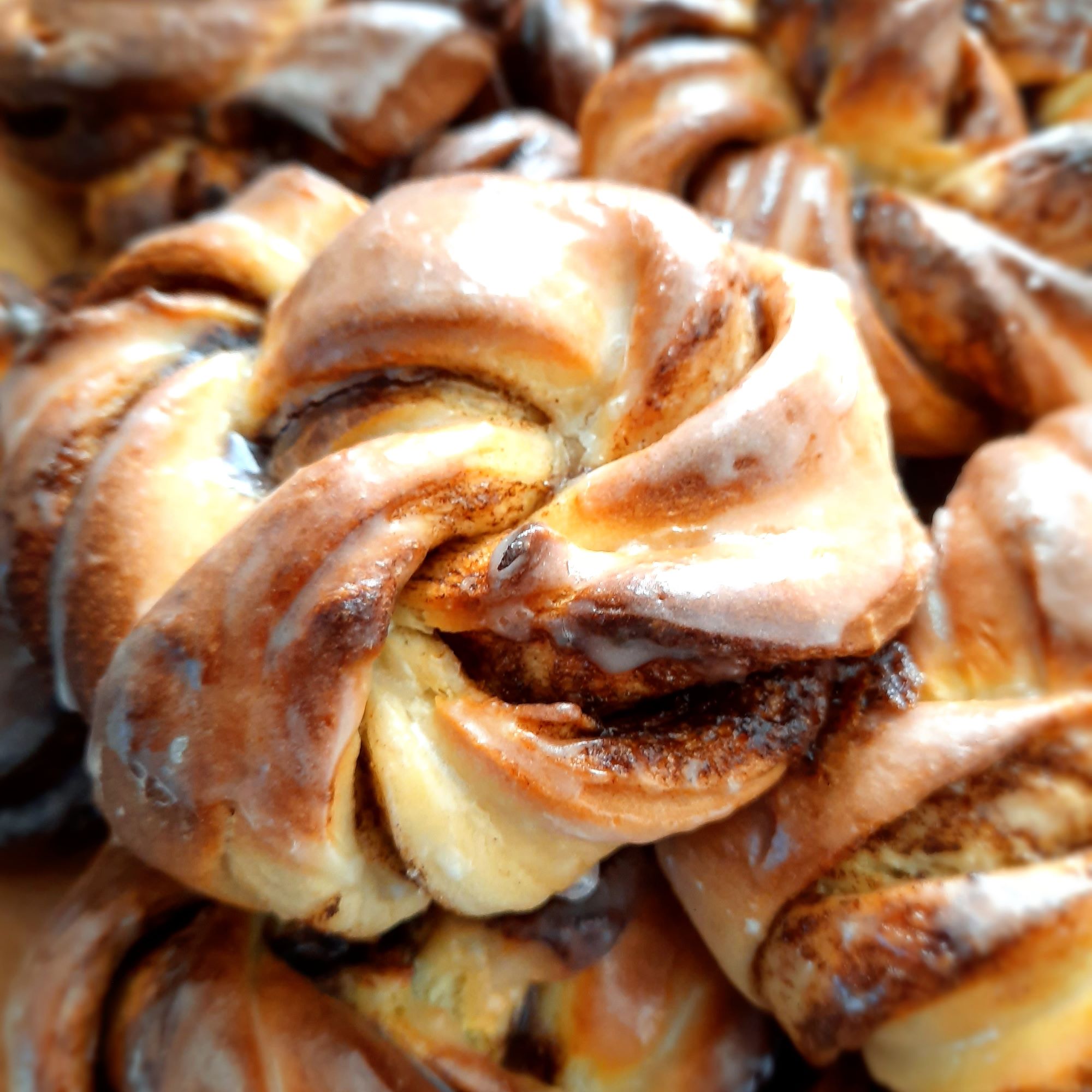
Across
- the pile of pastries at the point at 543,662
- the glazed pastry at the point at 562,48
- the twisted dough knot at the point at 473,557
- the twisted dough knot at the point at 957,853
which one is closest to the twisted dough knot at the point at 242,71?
the glazed pastry at the point at 562,48

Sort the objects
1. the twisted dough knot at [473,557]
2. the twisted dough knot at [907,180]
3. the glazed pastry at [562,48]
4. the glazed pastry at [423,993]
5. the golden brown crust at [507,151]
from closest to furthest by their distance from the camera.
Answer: the twisted dough knot at [473,557] → the glazed pastry at [423,993] → the twisted dough knot at [907,180] → the golden brown crust at [507,151] → the glazed pastry at [562,48]

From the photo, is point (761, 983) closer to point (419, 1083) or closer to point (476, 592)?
point (419, 1083)

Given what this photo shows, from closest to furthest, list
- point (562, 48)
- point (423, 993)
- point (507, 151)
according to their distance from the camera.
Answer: point (423, 993) → point (507, 151) → point (562, 48)

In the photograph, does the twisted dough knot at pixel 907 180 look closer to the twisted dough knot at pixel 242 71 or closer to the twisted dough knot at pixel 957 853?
the twisted dough knot at pixel 957 853

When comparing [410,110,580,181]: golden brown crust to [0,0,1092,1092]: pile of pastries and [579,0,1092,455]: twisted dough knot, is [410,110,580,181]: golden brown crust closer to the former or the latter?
[579,0,1092,455]: twisted dough knot

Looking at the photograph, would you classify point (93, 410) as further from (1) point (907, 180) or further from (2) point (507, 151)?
(1) point (907, 180)

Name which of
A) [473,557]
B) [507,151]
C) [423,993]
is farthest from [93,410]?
[507,151]
